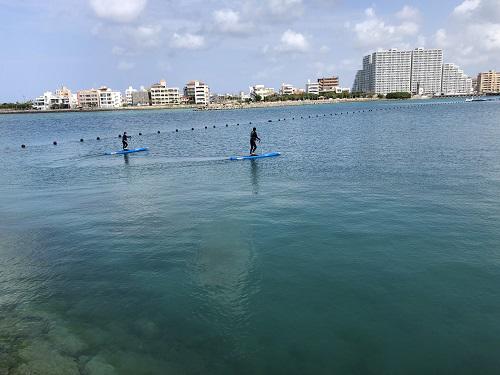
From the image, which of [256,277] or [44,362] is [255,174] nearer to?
[256,277]

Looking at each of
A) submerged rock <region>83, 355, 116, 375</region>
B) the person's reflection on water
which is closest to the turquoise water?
submerged rock <region>83, 355, 116, 375</region>

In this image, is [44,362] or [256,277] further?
[256,277]

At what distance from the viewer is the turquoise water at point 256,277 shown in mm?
10148

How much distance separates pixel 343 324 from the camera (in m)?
11.2

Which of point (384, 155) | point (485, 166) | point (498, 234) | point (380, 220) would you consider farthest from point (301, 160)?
point (498, 234)

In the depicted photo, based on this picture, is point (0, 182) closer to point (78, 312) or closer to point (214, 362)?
point (78, 312)

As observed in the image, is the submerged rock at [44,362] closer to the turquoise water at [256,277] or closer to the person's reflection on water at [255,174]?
the turquoise water at [256,277]

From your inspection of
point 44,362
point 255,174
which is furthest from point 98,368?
point 255,174

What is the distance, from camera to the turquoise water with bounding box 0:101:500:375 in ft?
33.3

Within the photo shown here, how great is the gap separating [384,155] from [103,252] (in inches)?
1153

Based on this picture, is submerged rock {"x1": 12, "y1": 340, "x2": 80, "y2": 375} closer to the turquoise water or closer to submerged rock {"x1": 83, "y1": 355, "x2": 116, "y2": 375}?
the turquoise water

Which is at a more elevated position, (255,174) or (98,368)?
(255,174)

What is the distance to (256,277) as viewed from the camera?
45.4 feet

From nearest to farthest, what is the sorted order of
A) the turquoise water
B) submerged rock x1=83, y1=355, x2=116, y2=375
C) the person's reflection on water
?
1. submerged rock x1=83, y1=355, x2=116, y2=375
2. the turquoise water
3. the person's reflection on water
